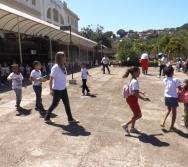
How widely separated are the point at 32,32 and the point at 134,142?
17794mm

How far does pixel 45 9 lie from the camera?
41.5 metres

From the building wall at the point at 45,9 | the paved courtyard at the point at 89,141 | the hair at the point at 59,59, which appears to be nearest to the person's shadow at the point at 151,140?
the paved courtyard at the point at 89,141

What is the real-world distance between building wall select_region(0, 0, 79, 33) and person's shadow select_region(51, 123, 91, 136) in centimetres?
2610

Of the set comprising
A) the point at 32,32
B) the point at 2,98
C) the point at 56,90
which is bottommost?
the point at 2,98

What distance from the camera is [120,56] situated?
30.6 meters

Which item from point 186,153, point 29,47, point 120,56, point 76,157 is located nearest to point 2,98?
point 76,157

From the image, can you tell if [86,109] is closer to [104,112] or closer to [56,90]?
[104,112]

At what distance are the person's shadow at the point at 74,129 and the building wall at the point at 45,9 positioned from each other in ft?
85.6

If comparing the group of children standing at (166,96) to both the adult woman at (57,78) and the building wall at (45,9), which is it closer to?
the adult woman at (57,78)

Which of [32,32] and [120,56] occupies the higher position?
[32,32]

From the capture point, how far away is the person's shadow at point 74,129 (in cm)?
508

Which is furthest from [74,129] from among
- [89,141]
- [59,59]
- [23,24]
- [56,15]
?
[56,15]

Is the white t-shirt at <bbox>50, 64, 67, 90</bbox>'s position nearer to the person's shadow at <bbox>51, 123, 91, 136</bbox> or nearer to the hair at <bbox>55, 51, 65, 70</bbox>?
the hair at <bbox>55, 51, 65, 70</bbox>

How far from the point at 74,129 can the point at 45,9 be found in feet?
128
